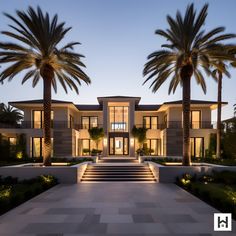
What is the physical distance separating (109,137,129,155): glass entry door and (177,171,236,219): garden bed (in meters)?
19.0

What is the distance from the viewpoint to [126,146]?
118ft

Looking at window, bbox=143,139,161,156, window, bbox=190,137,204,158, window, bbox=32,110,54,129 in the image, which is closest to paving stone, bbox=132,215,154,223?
window, bbox=190,137,204,158

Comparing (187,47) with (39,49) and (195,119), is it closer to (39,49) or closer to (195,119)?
(39,49)

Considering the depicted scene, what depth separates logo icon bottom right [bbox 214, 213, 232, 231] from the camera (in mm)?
7663

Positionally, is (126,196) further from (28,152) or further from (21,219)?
(28,152)

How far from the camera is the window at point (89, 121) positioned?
123 feet

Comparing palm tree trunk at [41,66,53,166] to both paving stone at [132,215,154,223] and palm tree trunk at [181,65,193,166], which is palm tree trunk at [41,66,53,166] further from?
paving stone at [132,215,154,223]

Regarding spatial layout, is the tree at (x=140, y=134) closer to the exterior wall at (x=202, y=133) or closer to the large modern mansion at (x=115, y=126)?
the large modern mansion at (x=115, y=126)

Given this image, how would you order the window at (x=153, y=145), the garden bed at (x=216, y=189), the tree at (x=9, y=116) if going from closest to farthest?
the garden bed at (x=216, y=189)
the window at (x=153, y=145)
the tree at (x=9, y=116)

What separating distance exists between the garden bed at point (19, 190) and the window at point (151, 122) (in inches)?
887

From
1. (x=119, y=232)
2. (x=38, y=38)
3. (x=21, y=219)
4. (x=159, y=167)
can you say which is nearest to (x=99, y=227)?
(x=119, y=232)

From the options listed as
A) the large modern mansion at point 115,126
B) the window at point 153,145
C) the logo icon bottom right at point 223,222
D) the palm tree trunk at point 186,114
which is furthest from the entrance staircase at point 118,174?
the window at point 153,145

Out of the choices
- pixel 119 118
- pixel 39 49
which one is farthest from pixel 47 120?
pixel 119 118

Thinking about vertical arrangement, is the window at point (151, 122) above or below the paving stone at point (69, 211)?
above
